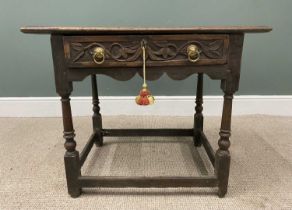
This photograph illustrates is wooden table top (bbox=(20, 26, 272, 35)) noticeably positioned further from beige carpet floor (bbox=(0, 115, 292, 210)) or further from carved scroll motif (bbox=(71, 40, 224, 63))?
beige carpet floor (bbox=(0, 115, 292, 210))

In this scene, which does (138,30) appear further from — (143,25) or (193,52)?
(143,25)

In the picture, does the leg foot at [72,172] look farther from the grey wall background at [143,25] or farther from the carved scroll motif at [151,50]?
the grey wall background at [143,25]

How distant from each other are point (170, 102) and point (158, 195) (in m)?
0.85

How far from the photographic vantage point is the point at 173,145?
4.71ft

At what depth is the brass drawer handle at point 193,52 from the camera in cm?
88

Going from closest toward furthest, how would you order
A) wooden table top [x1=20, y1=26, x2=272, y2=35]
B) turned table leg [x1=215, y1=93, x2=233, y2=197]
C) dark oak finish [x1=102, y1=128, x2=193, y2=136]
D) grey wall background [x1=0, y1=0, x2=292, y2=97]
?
wooden table top [x1=20, y1=26, x2=272, y2=35], turned table leg [x1=215, y1=93, x2=233, y2=197], dark oak finish [x1=102, y1=128, x2=193, y2=136], grey wall background [x1=0, y1=0, x2=292, y2=97]

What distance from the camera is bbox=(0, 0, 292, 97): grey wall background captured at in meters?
1.65

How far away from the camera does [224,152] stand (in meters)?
1.00

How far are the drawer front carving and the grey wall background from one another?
0.84 m

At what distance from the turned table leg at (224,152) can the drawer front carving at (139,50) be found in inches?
6.7

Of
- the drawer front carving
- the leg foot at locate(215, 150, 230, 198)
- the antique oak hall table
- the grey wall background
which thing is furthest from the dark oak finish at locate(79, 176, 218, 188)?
the grey wall background

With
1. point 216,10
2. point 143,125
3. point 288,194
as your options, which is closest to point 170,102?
point 143,125

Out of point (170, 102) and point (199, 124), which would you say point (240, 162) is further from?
point (170, 102)

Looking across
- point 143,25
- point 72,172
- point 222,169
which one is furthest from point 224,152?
point 143,25
